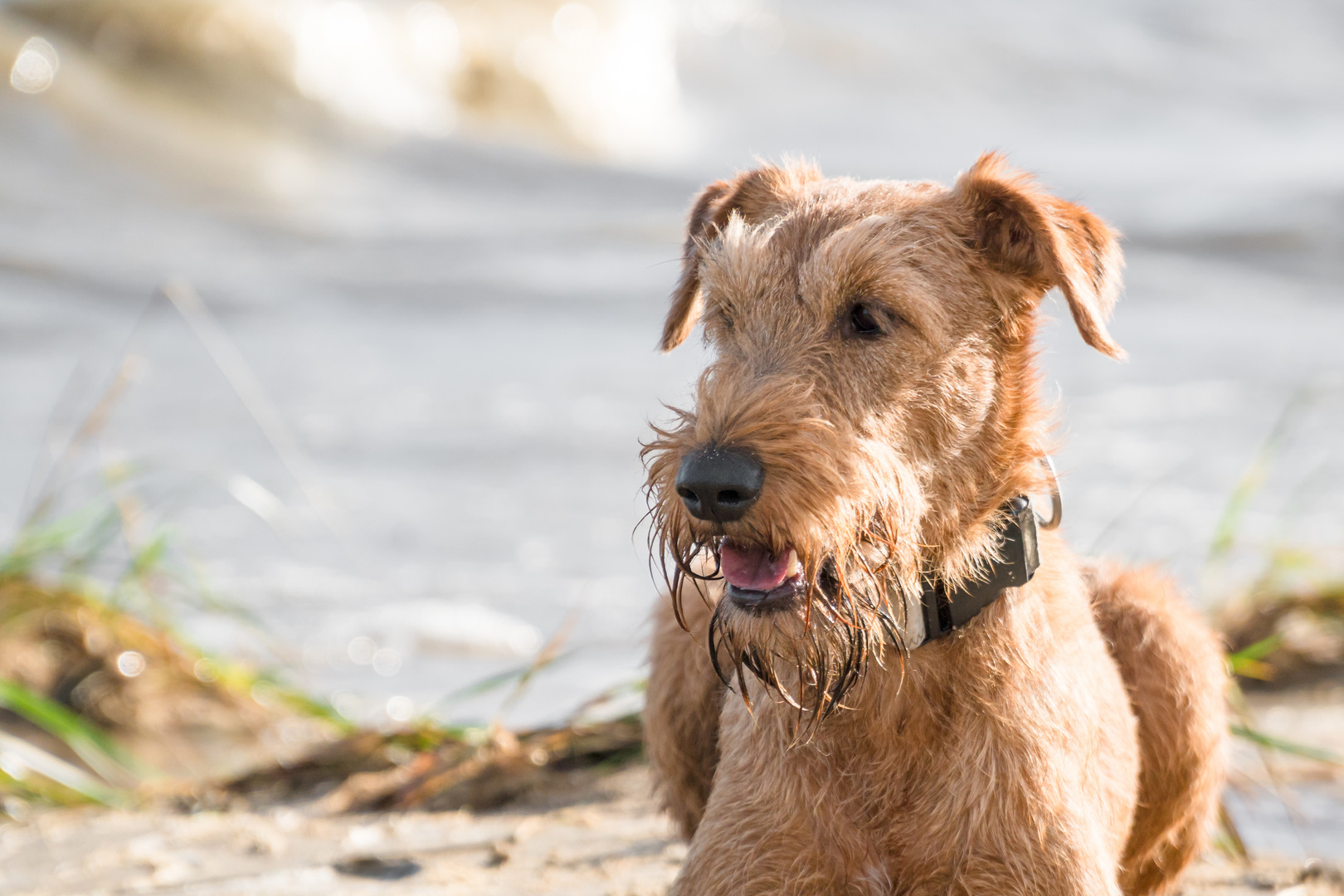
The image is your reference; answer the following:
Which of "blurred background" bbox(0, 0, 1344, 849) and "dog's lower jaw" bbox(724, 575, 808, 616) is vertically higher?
"dog's lower jaw" bbox(724, 575, 808, 616)

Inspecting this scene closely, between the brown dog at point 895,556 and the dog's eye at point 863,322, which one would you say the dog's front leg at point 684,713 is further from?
the dog's eye at point 863,322

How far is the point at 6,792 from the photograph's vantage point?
14.2 feet

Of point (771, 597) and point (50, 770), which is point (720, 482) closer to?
point (771, 597)

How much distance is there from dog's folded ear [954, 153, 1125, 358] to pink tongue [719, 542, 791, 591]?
34.1 inches

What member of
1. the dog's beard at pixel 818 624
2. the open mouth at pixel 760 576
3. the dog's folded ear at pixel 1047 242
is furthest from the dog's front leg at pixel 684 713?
the dog's folded ear at pixel 1047 242

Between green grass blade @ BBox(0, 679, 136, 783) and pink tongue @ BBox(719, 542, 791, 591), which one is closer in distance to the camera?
pink tongue @ BBox(719, 542, 791, 591)

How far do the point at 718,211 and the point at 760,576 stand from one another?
1.18m

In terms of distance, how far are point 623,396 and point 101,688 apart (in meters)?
4.52

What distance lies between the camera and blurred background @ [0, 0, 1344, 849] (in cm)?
630

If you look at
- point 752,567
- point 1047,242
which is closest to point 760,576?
point 752,567

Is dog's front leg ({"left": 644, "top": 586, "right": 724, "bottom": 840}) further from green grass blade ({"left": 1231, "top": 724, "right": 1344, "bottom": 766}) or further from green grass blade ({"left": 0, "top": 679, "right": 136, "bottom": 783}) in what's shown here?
green grass blade ({"left": 0, "top": 679, "right": 136, "bottom": 783})

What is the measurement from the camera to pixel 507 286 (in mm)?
12148

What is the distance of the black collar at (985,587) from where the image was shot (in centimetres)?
279

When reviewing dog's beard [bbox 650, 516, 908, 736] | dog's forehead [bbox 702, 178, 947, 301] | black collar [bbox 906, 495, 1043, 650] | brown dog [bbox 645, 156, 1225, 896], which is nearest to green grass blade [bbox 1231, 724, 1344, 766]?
Answer: brown dog [bbox 645, 156, 1225, 896]
